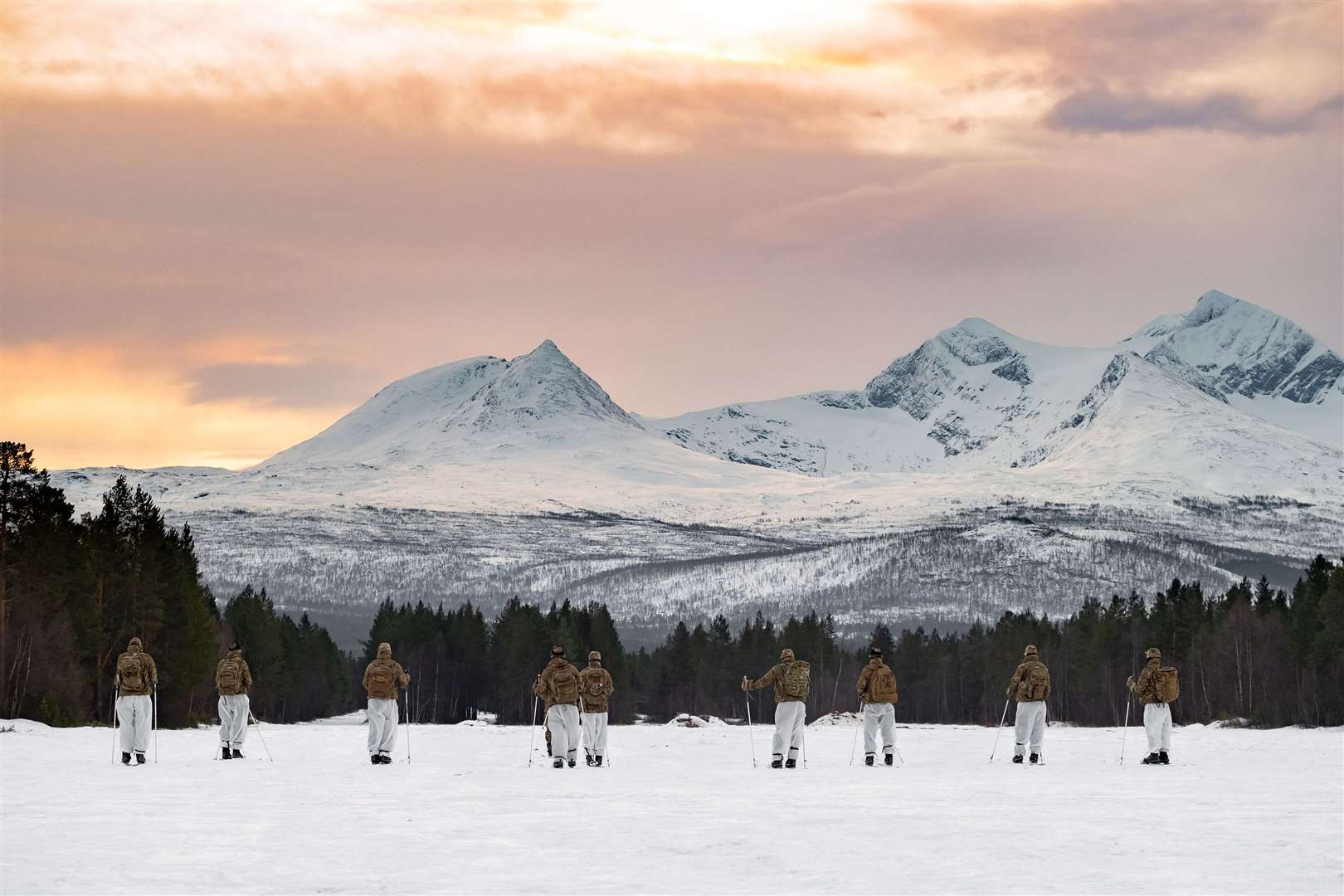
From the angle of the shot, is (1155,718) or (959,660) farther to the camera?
(959,660)

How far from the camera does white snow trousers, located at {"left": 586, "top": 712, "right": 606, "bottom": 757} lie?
3203 centimetres

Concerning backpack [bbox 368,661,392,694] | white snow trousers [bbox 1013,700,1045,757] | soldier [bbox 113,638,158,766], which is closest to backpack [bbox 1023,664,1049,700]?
white snow trousers [bbox 1013,700,1045,757]

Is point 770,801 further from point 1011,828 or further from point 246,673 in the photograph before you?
point 246,673

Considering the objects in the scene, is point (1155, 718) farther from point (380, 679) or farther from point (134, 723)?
point (134, 723)

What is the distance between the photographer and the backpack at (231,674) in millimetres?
33594

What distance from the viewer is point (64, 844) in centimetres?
1680

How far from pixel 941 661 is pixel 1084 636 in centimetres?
2025

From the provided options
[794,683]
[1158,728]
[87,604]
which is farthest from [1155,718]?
[87,604]

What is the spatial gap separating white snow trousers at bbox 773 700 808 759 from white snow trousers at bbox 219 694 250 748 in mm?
10959

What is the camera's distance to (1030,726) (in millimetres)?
33312

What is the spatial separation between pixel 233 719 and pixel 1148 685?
745 inches

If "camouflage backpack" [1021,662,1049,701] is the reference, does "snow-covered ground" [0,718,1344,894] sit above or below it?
below

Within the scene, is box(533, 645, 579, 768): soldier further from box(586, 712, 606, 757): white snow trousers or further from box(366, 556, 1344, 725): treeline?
box(366, 556, 1344, 725): treeline

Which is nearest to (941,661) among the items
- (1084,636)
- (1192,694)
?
(1084,636)
